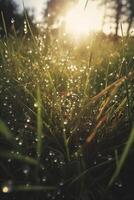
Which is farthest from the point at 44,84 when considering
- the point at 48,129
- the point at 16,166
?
the point at 16,166

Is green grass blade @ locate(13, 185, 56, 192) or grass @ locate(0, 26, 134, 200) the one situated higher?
grass @ locate(0, 26, 134, 200)

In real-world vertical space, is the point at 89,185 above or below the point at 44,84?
below

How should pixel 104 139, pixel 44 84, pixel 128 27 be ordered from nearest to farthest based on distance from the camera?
pixel 104 139 → pixel 44 84 → pixel 128 27

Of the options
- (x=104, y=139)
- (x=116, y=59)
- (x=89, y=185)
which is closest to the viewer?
(x=89, y=185)

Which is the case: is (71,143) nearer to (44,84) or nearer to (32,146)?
(32,146)

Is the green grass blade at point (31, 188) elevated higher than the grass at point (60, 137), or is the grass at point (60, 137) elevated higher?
the grass at point (60, 137)

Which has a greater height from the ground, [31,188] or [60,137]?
[60,137]

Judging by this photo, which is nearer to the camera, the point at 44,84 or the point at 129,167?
the point at 129,167

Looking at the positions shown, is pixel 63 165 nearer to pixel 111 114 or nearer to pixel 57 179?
pixel 57 179

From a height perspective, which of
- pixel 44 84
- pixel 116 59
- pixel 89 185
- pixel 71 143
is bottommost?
pixel 89 185

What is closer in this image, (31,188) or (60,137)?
(31,188)
